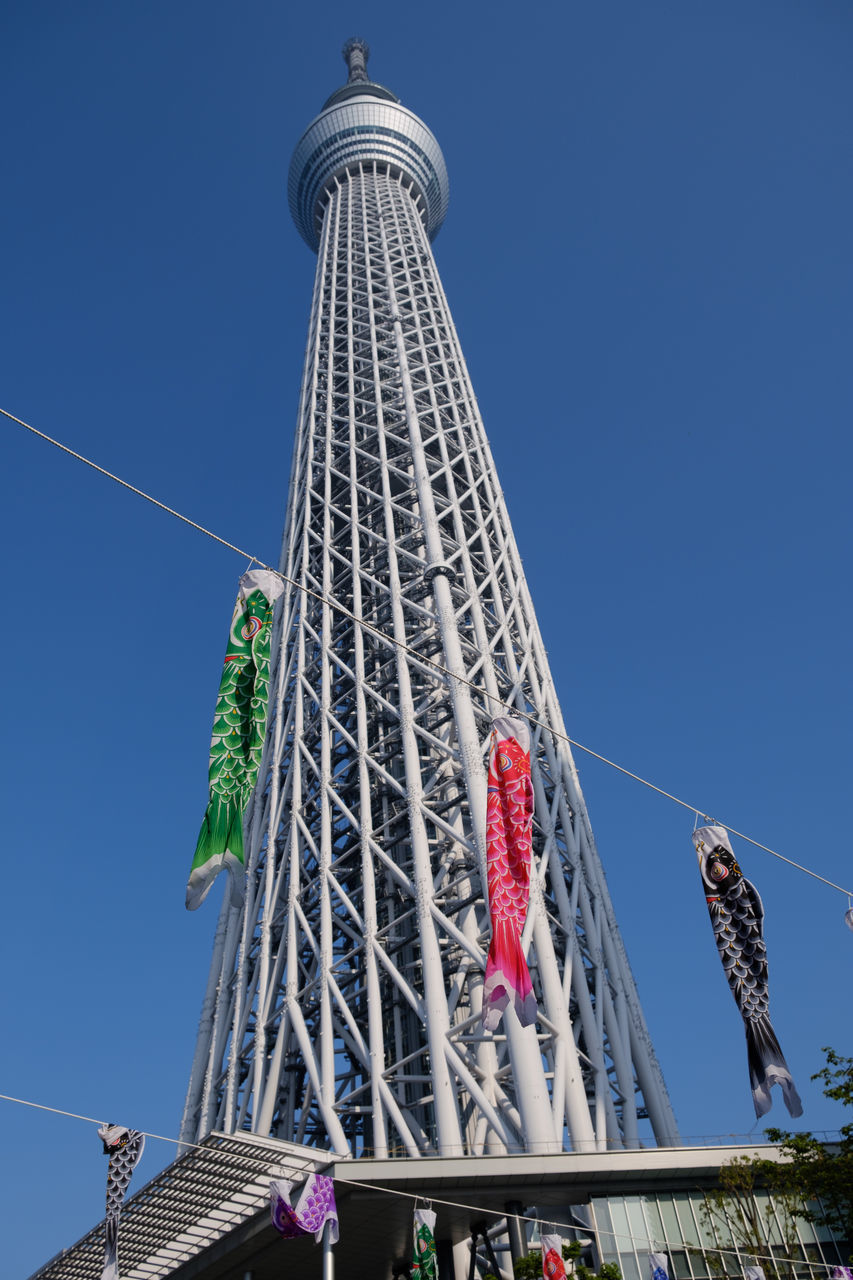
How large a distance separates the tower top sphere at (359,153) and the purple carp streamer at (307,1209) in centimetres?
7388

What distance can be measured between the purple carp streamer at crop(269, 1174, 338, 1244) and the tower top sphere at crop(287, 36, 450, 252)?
73876 millimetres

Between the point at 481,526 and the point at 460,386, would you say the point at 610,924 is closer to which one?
the point at 481,526

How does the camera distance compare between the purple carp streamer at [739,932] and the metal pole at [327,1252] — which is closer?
the metal pole at [327,1252]

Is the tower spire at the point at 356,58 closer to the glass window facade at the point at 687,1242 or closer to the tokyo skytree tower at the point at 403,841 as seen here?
the tokyo skytree tower at the point at 403,841

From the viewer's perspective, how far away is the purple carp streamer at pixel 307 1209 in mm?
23672

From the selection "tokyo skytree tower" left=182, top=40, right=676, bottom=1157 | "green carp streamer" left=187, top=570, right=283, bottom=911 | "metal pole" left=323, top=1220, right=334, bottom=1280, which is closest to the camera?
"green carp streamer" left=187, top=570, right=283, bottom=911

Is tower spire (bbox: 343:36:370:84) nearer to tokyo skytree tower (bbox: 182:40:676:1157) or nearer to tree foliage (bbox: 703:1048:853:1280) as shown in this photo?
tokyo skytree tower (bbox: 182:40:676:1157)

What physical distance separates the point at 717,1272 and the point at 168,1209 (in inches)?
599

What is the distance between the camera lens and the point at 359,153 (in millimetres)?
80750

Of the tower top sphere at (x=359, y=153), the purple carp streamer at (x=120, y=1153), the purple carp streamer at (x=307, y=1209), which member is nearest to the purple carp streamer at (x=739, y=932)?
the purple carp streamer at (x=307, y=1209)

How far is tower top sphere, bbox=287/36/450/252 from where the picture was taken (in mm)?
80812

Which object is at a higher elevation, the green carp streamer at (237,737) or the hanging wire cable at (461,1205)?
the green carp streamer at (237,737)

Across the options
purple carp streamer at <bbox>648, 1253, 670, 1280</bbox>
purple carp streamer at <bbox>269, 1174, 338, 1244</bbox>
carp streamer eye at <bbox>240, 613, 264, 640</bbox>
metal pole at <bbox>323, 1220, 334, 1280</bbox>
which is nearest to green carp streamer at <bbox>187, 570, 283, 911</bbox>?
carp streamer eye at <bbox>240, 613, 264, 640</bbox>

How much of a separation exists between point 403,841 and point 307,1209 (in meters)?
20.1
